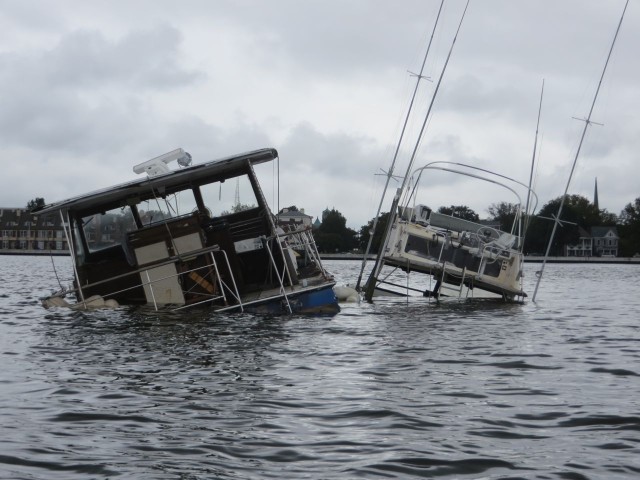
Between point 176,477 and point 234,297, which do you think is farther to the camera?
point 234,297

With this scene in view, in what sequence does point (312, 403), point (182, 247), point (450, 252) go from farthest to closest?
point (450, 252)
point (182, 247)
point (312, 403)

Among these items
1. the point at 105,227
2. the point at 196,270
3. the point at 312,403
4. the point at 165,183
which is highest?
the point at 165,183

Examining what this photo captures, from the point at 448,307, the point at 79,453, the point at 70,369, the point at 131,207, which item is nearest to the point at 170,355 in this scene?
the point at 70,369

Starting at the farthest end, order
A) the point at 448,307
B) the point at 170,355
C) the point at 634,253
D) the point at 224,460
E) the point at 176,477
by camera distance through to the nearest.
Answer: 1. the point at 634,253
2. the point at 448,307
3. the point at 170,355
4. the point at 224,460
5. the point at 176,477

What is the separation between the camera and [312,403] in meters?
12.0

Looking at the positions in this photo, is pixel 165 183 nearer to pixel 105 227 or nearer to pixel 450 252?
pixel 105 227

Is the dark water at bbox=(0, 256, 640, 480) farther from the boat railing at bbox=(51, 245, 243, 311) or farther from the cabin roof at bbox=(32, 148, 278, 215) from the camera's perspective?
the cabin roof at bbox=(32, 148, 278, 215)

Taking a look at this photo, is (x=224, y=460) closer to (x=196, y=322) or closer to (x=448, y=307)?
(x=196, y=322)

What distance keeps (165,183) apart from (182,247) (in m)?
1.90

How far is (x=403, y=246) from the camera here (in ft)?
108

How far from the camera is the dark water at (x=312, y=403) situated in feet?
29.3

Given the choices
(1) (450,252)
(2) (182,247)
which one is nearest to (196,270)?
(2) (182,247)

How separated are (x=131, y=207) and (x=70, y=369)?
11.7m

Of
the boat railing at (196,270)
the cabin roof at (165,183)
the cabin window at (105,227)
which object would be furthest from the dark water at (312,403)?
the cabin window at (105,227)
